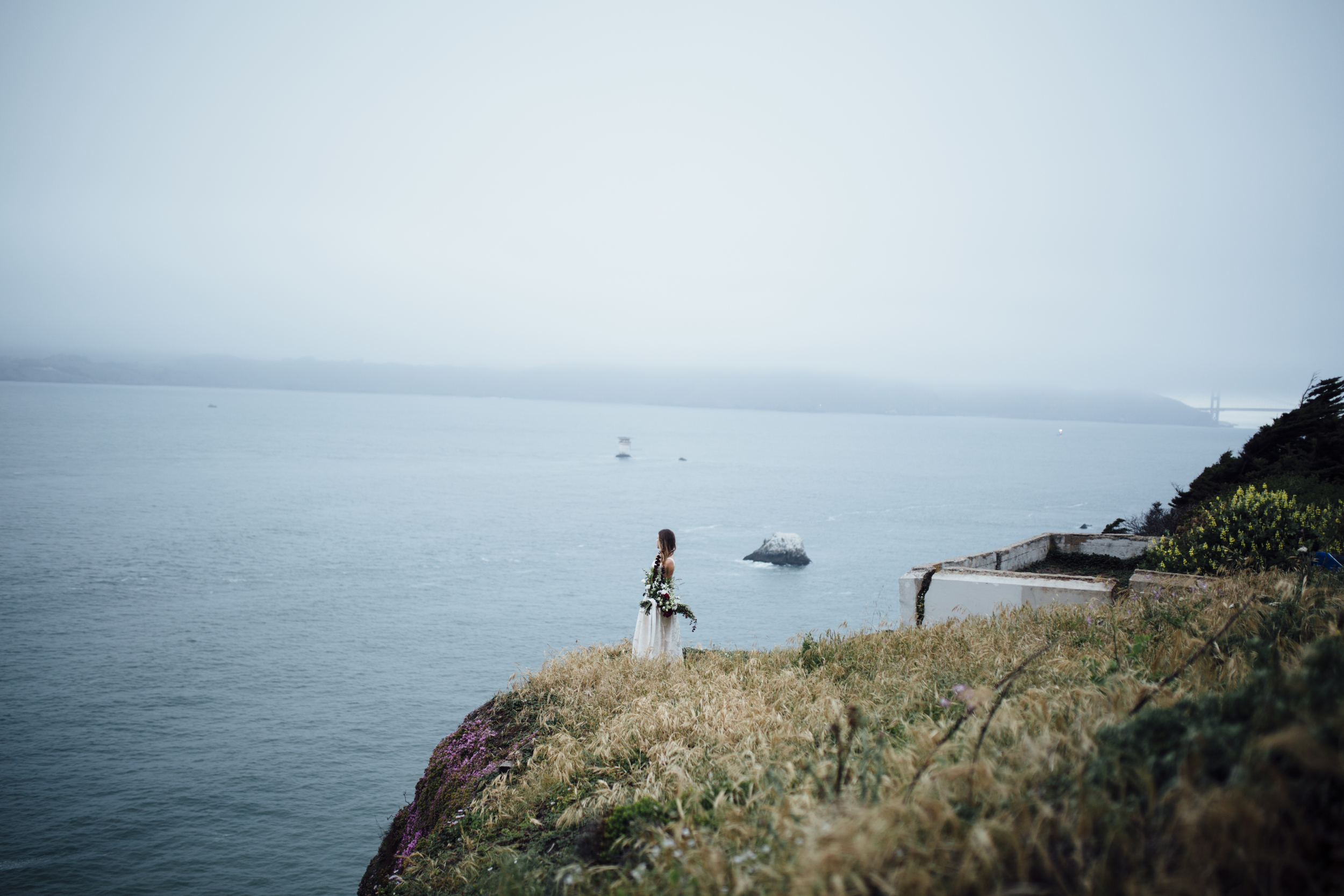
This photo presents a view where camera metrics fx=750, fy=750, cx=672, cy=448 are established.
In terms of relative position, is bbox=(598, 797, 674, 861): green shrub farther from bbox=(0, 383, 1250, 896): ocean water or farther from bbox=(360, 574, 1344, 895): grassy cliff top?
bbox=(0, 383, 1250, 896): ocean water

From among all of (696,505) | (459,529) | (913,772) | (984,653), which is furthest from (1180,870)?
(696,505)

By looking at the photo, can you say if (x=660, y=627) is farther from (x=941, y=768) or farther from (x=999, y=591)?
(x=941, y=768)

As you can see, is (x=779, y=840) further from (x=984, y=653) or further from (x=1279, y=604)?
(x=1279, y=604)

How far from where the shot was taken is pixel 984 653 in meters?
7.90

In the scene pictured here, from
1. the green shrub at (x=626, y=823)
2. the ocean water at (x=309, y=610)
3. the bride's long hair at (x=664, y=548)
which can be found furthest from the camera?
the ocean water at (x=309, y=610)

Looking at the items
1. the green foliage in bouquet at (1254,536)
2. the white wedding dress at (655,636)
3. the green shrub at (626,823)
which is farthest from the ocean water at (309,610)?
the green foliage in bouquet at (1254,536)

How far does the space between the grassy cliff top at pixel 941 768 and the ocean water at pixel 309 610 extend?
18.0 m

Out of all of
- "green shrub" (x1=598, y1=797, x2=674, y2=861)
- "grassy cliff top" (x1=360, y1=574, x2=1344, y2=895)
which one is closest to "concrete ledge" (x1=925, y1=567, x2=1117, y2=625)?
"grassy cliff top" (x1=360, y1=574, x2=1344, y2=895)

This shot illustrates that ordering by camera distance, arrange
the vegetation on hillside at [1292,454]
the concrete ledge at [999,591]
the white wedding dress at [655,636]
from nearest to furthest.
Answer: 1. the concrete ledge at [999,591]
2. the white wedding dress at [655,636]
3. the vegetation on hillside at [1292,454]

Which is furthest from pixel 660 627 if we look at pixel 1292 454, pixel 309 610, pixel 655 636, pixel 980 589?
pixel 309 610

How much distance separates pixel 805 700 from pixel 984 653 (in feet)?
6.58

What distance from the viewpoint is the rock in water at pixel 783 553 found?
207 ft

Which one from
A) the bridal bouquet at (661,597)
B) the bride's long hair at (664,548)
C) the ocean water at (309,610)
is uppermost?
the bride's long hair at (664,548)

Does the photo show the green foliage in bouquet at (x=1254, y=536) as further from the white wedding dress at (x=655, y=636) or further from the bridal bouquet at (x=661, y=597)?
the white wedding dress at (x=655, y=636)
